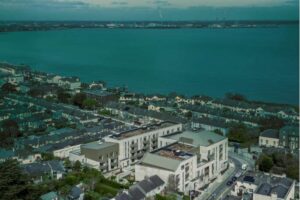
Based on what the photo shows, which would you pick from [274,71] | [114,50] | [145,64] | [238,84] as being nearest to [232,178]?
[238,84]

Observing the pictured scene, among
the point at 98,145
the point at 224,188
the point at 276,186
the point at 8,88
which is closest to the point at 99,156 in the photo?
the point at 98,145

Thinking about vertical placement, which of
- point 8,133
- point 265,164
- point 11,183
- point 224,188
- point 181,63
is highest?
point 181,63

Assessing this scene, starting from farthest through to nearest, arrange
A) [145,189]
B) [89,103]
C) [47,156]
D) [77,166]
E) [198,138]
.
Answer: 1. [89,103]
2. [47,156]
3. [198,138]
4. [77,166]
5. [145,189]

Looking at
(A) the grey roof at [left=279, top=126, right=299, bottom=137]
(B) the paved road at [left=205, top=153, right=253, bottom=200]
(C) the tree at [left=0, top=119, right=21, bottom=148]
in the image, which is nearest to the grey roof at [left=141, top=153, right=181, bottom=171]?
(B) the paved road at [left=205, top=153, right=253, bottom=200]

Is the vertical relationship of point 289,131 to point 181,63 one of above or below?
below

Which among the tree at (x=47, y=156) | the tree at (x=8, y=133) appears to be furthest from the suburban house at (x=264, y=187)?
the tree at (x=8, y=133)

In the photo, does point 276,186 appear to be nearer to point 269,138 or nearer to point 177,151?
point 177,151

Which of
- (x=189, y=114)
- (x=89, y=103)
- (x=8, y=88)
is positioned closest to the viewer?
(x=189, y=114)
